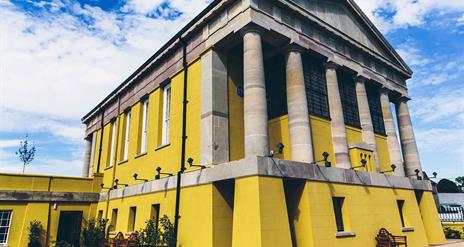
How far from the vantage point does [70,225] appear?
77.1ft

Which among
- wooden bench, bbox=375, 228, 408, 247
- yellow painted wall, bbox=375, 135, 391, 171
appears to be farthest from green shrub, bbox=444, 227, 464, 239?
wooden bench, bbox=375, 228, 408, 247

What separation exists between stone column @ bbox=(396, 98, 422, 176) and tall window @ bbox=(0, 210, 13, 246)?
1109 inches

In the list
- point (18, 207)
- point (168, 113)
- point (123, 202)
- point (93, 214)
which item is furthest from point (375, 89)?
point (18, 207)

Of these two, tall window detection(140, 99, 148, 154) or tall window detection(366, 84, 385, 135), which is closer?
tall window detection(140, 99, 148, 154)

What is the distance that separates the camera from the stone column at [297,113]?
49.5 ft

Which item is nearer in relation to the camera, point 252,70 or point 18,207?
point 252,70

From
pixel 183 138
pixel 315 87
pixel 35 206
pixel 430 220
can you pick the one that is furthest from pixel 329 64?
pixel 35 206

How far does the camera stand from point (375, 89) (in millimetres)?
24500

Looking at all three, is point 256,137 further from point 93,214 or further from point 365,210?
point 93,214

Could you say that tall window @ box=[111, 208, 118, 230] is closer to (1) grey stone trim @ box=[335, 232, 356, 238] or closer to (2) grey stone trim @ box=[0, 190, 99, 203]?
(2) grey stone trim @ box=[0, 190, 99, 203]

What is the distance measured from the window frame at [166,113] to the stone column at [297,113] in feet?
25.5

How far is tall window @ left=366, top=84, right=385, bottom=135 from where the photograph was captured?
2331 cm

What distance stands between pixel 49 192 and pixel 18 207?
2011 millimetres

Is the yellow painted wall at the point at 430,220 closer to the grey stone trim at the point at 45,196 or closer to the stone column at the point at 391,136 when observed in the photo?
the stone column at the point at 391,136
